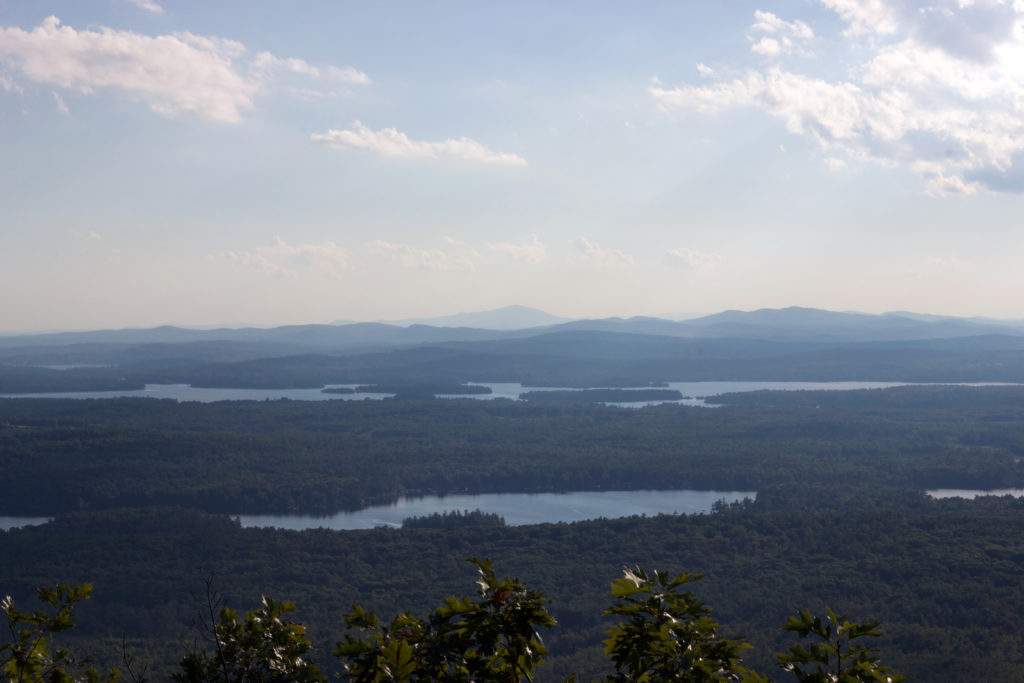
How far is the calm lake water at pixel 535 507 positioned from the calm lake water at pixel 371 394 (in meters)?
55.8

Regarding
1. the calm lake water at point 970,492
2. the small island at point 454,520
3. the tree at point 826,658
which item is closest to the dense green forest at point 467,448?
the calm lake water at point 970,492

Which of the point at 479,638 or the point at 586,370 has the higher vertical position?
the point at 479,638

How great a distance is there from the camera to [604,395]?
144875 millimetres

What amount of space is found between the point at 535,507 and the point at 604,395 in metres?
74.3

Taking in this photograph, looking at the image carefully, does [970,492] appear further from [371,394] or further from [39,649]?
[371,394]

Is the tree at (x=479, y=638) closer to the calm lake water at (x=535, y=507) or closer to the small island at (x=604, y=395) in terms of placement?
the calm lake water at (x=535, y=507)

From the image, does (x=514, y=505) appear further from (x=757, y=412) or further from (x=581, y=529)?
(x=757, y=412)

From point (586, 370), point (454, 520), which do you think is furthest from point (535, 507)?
point (586, 370)

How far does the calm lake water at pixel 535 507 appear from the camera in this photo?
218 feet

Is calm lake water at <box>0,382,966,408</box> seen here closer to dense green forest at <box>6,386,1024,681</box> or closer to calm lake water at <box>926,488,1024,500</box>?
dense green forest at <box>6,386,1024,681</box>

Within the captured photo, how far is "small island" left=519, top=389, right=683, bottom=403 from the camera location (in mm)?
139375

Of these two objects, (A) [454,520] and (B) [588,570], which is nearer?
(B) [588,570]

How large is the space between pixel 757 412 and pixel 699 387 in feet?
155

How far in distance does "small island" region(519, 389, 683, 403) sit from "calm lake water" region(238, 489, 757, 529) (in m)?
60.3
